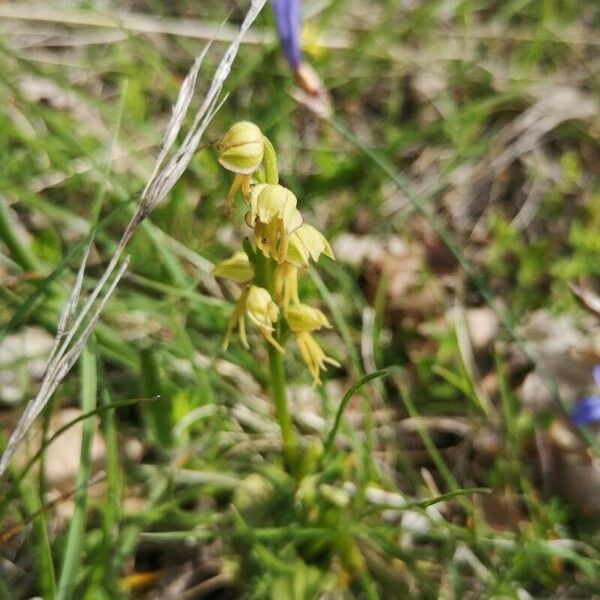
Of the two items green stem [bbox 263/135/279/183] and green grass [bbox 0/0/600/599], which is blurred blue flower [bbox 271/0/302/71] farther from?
green stem [bbox 263/135/279/183]

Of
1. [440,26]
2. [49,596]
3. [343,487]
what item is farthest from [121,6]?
[49,596]

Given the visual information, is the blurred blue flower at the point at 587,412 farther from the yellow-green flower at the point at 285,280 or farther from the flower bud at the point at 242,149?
the flower bud at the point at 242,149

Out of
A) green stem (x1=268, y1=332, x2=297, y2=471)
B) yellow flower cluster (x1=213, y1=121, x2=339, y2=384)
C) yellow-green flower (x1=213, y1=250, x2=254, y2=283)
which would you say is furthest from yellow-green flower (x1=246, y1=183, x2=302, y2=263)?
green stem (x1=268, y1=332, x2=297, y2=471)

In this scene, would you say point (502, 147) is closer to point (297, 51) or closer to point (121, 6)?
point (297, 51)

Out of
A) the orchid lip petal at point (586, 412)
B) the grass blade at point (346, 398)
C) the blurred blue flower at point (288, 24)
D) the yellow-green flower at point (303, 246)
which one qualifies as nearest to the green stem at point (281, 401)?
the grass blade at point (346, 398)

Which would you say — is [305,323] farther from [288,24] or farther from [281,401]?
[288,24]

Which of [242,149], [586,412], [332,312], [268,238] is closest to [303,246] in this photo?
[268,238]
